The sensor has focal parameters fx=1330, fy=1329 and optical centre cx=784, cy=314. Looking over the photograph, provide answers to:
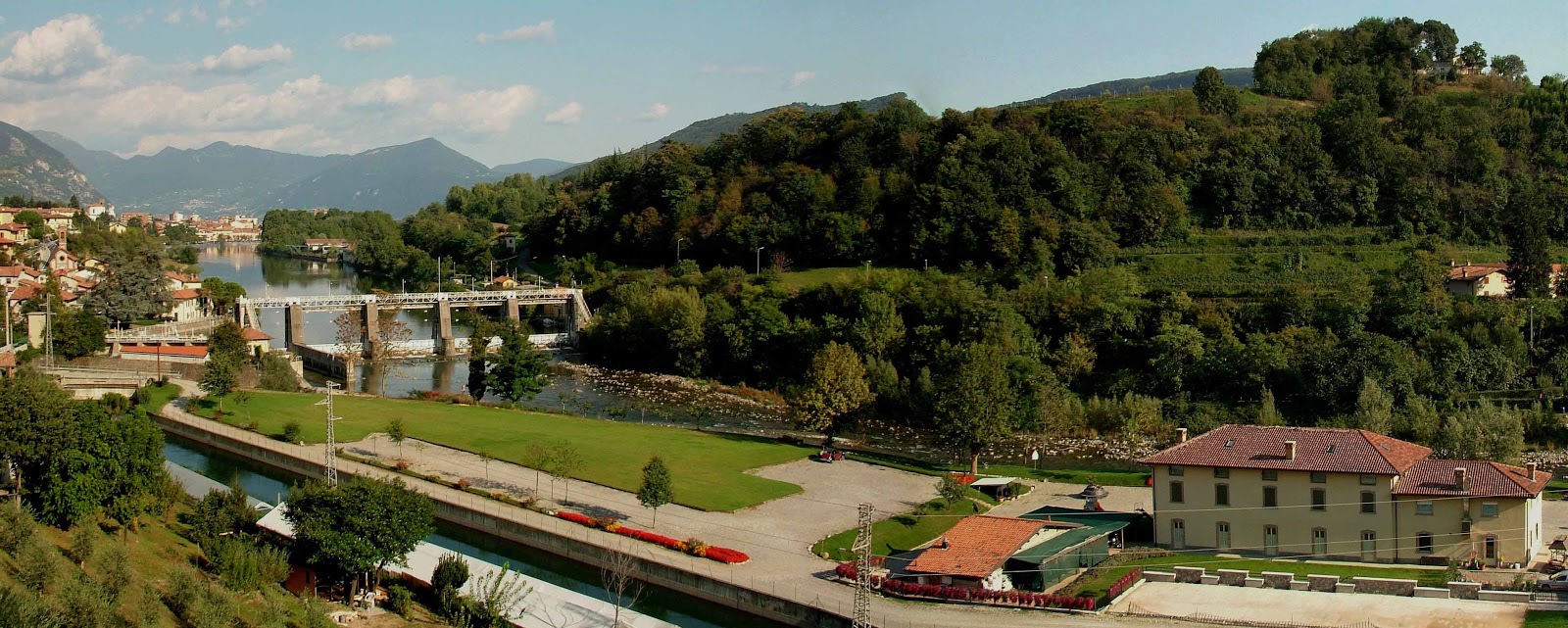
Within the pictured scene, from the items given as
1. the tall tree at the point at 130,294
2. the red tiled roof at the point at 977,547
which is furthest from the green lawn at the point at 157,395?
the red tiled roof at the point at 977,547

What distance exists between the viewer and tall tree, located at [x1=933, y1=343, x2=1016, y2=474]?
35.0 m

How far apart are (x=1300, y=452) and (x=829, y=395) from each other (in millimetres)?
14970

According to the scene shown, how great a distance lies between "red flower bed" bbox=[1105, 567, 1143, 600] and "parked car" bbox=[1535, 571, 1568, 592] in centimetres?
655

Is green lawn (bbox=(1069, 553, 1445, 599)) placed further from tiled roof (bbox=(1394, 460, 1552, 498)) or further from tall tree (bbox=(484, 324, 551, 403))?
tall tree (bbox=(484, 324, 551, 403))

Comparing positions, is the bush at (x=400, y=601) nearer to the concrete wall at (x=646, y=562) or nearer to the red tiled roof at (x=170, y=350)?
the concrete wall at (x=646, y=562)

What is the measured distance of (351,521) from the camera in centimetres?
2458

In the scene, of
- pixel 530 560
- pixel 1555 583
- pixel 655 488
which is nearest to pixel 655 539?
pixel 655 488

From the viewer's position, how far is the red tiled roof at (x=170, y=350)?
5288 centimetres

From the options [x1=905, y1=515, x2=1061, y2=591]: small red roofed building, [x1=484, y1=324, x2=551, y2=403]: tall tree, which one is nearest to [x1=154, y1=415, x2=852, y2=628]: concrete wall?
[x1=905, y1=515, x2=1061, y2=591]: small red roofed building

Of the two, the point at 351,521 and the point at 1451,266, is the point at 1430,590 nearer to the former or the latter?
the point at 351,521

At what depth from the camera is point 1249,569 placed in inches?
976

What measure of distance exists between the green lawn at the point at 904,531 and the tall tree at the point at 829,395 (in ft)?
25.4

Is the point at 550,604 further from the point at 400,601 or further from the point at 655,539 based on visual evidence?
the point at 655,539

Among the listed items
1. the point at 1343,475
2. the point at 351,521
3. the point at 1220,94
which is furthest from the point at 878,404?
the point at 1220,94
